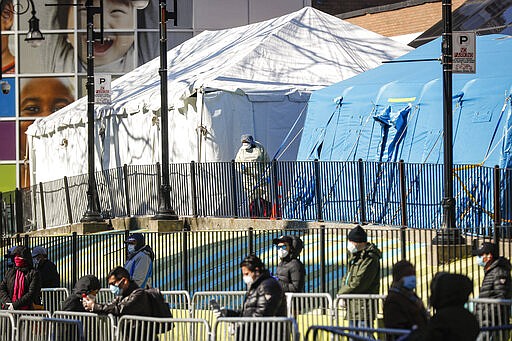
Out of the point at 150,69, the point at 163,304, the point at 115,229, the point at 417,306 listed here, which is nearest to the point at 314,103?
the point at 115,229

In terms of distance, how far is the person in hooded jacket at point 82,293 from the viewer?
14.5 metres

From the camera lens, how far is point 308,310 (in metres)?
15.8

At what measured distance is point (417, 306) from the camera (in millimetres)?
11461

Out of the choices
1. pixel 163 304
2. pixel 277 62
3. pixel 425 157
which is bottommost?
pixel 163 304

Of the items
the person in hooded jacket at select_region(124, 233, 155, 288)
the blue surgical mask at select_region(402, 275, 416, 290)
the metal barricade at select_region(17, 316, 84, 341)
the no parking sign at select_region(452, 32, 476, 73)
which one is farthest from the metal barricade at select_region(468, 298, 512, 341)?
the no parking sign at select_region(452, 32, 476, 73)

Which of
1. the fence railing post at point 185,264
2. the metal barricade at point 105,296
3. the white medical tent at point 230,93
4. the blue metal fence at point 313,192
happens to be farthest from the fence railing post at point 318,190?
the metal barricade at point 105,296

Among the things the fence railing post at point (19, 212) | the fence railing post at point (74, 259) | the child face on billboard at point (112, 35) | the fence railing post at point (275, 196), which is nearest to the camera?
the fence railing post at point (74, 259)

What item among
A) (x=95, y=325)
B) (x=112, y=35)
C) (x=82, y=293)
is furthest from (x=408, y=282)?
(x=112, y=35)

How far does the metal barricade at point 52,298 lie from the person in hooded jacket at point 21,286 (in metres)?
0.73

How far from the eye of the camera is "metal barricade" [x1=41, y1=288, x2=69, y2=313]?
18469 mm

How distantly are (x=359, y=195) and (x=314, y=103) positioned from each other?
544 cm

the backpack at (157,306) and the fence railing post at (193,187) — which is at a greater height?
the fence railing post at (193,187)

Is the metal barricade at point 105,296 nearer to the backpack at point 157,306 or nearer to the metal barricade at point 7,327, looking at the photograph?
the metal barricade at point 7,327

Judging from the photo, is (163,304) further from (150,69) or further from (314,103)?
(150,69)
